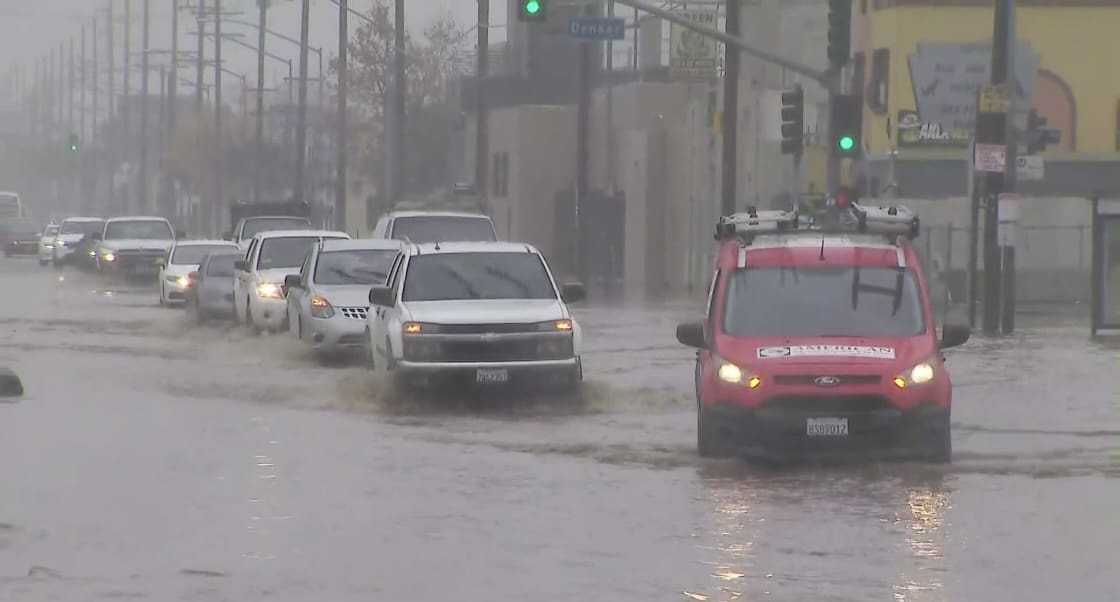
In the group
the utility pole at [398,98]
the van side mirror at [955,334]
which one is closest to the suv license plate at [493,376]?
the van side mirror at [955,334]

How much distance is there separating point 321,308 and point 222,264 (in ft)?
37.6

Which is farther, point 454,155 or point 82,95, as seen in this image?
point 82,95

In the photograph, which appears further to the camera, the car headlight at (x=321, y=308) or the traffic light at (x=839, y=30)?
the traffic light at (x=839, y=30)

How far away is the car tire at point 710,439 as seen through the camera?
1727 cm

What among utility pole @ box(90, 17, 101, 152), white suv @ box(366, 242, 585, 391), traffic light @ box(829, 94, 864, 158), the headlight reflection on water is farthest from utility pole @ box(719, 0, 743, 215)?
utility pole @ box(90, 17, 101, 152)

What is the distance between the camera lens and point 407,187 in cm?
9962

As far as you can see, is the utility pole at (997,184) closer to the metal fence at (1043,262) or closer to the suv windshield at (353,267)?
the suv windshield at (353,267)

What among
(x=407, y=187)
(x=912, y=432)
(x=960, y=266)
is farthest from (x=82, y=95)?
(x=912, y=432)

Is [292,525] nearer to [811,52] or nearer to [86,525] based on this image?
[86,525]

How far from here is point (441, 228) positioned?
1411 inches

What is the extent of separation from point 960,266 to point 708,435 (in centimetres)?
3042

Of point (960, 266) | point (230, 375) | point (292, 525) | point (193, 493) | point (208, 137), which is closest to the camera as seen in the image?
point (292, 525)

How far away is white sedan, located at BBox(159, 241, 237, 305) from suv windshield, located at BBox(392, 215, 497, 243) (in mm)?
9673

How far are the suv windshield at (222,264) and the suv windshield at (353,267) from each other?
954 cm
